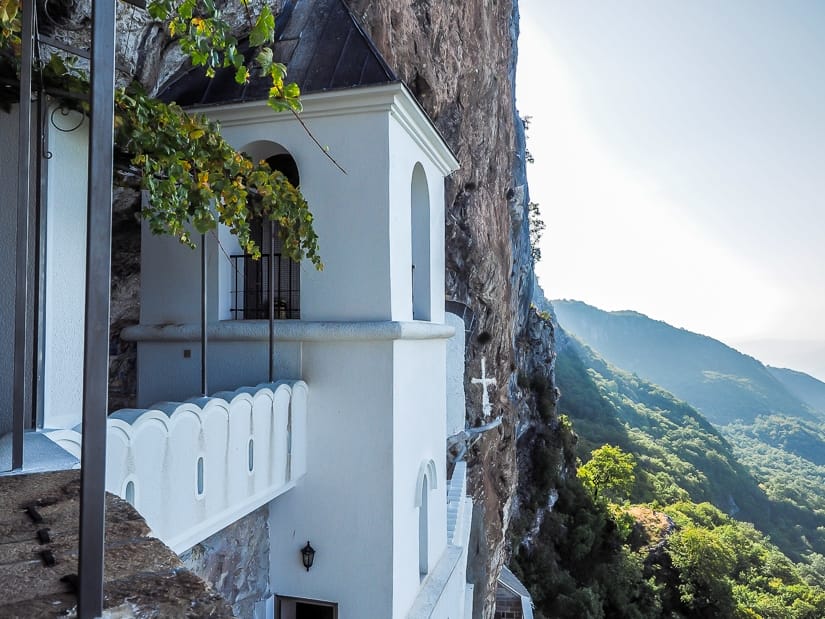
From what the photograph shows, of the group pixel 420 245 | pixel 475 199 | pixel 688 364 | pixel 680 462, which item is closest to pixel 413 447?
pixel 420 245

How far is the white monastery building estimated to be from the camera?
390 centimetres

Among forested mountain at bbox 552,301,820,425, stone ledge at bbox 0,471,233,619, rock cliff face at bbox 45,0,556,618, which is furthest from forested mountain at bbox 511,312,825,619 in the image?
forested mountain at bbox 552,301,820,425

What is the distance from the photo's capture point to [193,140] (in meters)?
3.09

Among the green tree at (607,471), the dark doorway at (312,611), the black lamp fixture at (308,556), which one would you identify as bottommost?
the green tree at (607,471)

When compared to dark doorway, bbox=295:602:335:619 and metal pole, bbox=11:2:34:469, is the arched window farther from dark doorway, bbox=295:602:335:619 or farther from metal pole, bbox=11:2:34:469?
metal pole, bbox=11:2:34:469

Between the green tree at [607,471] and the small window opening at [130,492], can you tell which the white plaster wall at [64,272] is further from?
the green tree at [607,471]

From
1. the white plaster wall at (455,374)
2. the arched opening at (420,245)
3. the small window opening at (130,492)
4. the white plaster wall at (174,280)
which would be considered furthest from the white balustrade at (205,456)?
the white plaster wall at (455,374)

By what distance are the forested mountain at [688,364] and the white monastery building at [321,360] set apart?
11484 cm

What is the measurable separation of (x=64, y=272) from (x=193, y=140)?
3.33 feet

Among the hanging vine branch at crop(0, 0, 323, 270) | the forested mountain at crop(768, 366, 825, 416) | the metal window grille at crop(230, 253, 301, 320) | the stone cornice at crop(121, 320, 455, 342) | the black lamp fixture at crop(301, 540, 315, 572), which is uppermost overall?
the hanging vine branch at crop(0, 0, 323, 270)

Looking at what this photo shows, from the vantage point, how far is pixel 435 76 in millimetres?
12328

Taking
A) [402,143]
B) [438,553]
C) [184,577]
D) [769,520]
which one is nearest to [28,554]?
[184,577]

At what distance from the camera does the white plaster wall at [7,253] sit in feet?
8.18

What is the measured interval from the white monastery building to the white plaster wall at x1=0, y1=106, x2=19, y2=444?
2.78 feet
